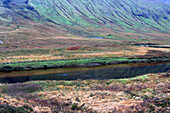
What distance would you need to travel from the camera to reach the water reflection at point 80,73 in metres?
44.2

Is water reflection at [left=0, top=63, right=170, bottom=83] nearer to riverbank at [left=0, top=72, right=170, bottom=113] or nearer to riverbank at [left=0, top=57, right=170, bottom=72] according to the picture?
riverbank at [left=0, top=57, right=170, bottom=72]

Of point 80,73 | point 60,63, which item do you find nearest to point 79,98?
point 80,73

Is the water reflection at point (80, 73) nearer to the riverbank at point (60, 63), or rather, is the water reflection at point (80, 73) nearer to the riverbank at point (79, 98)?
the riverbank at point (60, 63)

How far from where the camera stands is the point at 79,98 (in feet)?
86.3

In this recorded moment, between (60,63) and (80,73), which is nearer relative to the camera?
(80,73)

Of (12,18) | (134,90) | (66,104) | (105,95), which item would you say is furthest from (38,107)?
(12,18)

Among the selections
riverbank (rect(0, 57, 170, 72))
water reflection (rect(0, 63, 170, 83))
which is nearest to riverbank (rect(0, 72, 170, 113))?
water reflection (rect(0, 63, 170, 83))

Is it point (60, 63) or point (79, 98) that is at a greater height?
point (60, 63)

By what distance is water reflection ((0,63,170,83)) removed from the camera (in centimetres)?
4422

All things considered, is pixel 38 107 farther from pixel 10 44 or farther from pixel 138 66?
pixel 10 44

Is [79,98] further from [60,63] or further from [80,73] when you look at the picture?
[60,63]

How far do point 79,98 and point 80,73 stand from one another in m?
22.5

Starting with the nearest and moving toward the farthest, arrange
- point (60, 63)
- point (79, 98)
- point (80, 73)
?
1. point (79, 98)
2. point (80, 73)
3. point (60, 63)

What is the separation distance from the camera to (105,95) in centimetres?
2712
